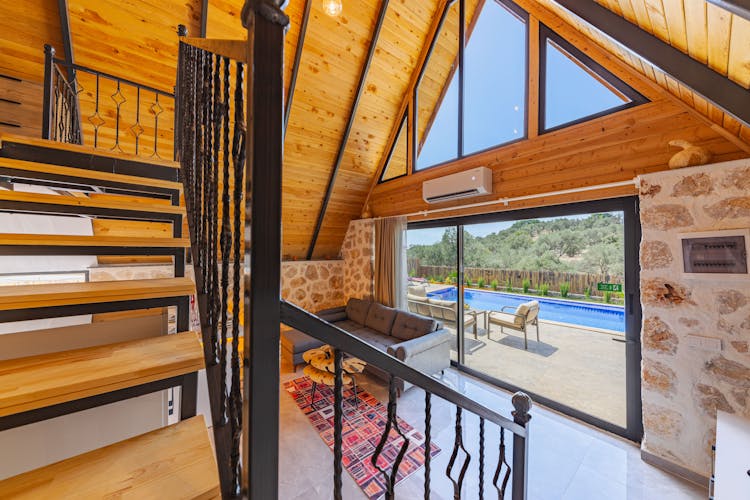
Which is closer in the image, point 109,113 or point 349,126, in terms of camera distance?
point 109,113

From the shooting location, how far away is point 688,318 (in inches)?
83.6

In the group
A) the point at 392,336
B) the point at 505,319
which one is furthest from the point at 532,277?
the point at 392,336

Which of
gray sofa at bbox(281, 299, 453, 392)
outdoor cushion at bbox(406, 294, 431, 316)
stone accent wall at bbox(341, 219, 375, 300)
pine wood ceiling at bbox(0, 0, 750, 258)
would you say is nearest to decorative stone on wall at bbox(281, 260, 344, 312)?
stone accent wall at bbox(341, 219, 375, 300)

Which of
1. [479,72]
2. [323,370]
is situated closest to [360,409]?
[323,370]

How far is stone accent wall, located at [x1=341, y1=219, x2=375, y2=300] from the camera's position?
210 inches

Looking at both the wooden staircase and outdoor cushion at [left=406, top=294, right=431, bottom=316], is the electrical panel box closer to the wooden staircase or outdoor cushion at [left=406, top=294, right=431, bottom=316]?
outdoor cushion at [left=406, top=294, right=431, bottom=316]

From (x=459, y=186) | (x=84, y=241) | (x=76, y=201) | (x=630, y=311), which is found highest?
(x=459, y=186)

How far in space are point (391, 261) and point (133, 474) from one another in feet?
13.6

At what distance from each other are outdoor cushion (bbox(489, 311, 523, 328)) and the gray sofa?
626 mm

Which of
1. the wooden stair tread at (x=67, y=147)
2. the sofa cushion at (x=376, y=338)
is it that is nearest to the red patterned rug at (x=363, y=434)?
the sofa cushion at (x=376, y=338)

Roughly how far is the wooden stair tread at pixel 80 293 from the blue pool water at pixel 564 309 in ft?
10.9

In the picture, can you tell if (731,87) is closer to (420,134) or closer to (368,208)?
(420,134)

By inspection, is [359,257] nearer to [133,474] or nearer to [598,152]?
[598,152]

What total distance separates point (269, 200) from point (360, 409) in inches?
126
